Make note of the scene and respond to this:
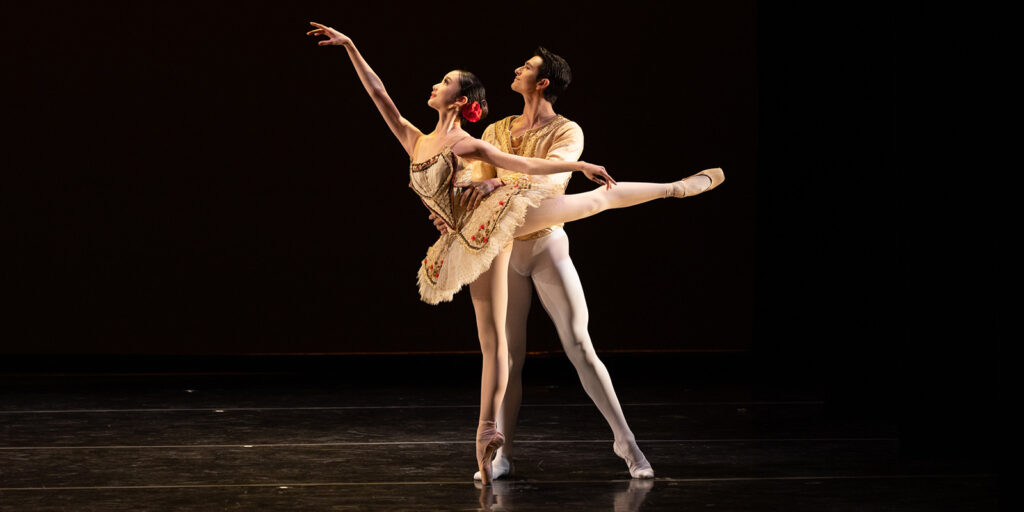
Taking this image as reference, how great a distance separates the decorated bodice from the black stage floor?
73 cm

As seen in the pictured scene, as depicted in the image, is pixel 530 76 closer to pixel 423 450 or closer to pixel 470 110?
pixel 470 110

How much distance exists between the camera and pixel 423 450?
3854 mm

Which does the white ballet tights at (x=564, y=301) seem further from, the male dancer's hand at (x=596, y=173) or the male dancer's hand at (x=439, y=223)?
the male dancer's hand at (x=596, y=173)

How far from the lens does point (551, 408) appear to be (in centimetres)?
484

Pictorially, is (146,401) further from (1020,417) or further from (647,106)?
(1020,417)

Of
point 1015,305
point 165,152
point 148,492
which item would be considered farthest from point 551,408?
point 1015,305

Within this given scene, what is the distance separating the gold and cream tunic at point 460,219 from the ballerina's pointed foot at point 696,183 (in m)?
0.36

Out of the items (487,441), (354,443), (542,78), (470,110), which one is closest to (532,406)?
(354,443)

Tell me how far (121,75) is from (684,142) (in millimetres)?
2780

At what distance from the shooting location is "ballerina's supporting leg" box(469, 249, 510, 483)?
10.5ft

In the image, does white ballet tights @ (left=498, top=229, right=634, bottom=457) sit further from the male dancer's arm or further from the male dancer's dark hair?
the male dancer's dark hair

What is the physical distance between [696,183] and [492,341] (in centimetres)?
75

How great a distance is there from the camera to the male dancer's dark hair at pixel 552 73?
135 inches

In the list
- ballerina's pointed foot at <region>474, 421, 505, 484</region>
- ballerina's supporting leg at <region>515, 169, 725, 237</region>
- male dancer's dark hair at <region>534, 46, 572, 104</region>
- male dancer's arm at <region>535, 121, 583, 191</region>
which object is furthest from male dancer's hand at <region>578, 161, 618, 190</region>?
ballerina's pointed foot at <region>474, 421, 505, 484</region>
